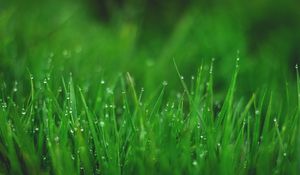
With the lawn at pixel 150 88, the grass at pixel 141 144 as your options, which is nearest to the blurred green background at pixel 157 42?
the lawn at pixel 150 88

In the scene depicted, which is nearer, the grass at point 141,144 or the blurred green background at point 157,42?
the grass at point 141,144

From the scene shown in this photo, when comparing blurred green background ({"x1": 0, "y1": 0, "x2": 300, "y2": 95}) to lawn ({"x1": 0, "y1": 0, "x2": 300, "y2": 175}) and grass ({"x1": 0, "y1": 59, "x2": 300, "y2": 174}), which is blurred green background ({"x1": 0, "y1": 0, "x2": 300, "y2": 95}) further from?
grass ({"x1": 0, "y1": 59, "x2": 300, "y2": 174})

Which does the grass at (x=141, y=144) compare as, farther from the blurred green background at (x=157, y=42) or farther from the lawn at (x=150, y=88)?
the blurred green background at (x=157, y=42)

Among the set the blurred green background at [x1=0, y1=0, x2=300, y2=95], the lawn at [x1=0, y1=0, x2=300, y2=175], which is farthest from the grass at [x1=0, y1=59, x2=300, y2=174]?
the blurred green background at [x1=0, y1=0, x2=300, y2=95]

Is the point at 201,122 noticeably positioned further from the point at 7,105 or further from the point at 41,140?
the point at 7,105

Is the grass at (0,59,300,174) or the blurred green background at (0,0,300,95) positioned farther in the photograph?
the blurred green background at (0,0,300,95)

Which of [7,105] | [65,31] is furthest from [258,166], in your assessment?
[65,31]

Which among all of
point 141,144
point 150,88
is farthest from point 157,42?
point 141,144

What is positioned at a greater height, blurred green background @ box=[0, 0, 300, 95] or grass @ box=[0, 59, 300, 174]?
blurred green background @ box=[0, 0, 300, 95]
